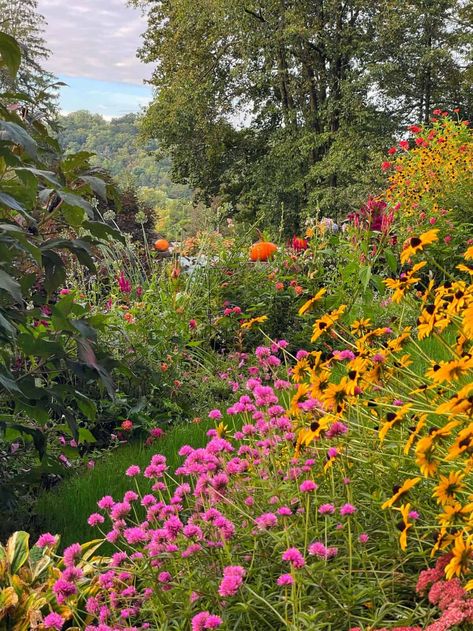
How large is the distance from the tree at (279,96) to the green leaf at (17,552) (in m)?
14.7

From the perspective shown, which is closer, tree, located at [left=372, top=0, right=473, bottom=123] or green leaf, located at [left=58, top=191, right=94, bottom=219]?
green leaf, located at [left=58, top=191, right=94, bottom=219]

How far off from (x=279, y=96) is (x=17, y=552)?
20058mm

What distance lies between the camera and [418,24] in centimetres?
1748

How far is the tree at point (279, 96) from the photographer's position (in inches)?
683

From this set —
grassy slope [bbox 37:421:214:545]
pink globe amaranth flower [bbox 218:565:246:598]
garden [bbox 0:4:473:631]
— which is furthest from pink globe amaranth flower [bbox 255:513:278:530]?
grassy slope [bbox 37:421:214:545]

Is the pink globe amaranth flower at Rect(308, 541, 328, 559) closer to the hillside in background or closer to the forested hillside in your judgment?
the hillside in background

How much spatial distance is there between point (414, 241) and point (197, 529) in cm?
79

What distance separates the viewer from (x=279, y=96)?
20.5m

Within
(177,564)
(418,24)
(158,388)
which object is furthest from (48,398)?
(418,24)

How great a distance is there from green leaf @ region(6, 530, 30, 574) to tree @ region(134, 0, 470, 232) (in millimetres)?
14690

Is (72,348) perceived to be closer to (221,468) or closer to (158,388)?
(158,388)

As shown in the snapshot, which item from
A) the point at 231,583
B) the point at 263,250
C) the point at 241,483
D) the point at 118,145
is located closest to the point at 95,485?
the point at 241,483

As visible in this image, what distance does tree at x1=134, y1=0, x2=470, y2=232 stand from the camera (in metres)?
17.4

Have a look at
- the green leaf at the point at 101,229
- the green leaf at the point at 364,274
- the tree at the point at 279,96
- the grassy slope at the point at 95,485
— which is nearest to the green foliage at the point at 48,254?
the green leaf at the point at 101,229
